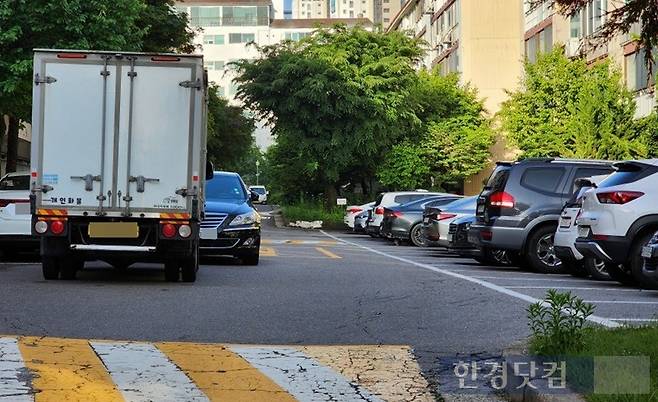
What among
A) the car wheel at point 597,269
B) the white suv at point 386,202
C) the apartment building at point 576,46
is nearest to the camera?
the car wheel at point 597,269

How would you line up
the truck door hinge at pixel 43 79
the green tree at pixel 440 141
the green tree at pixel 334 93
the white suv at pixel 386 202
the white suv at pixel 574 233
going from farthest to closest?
the green tree at pixel 440 141, the green tree at pixel 334 93, the white suv at pixel 386 202, the white suv at pixel 574 233, the truck door hinge at pixel 43 79

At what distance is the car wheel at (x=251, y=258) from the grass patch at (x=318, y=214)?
25809mm

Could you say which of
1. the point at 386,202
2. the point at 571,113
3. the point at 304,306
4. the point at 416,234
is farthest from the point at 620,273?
the point at 571,113

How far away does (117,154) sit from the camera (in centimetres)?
1198

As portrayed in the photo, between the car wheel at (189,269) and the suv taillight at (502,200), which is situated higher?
the suv taillight at (502,200)

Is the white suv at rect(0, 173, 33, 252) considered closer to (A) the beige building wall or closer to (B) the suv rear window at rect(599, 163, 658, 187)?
(B) the suv rear window at rect(599, 163, 658, 187)

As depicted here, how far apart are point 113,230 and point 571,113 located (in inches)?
1129

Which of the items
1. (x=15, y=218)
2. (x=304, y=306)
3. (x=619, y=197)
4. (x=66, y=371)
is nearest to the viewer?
(x=66, y=371)

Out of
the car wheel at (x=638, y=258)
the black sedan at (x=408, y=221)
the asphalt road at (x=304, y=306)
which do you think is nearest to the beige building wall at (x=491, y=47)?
the black sedan at (x=408, y=221)

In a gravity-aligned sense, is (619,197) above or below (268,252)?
above

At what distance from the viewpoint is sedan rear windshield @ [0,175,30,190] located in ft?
53.1

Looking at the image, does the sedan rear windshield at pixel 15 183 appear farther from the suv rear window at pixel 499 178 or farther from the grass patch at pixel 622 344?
the grass patch at pixel 622 344

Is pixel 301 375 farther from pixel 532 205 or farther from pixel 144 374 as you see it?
pixel 532 205

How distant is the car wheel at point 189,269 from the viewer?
41.7ft
